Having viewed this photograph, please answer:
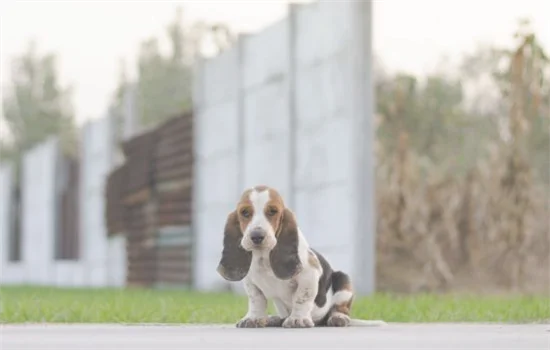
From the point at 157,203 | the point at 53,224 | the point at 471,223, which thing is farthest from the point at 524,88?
the point at 53,224

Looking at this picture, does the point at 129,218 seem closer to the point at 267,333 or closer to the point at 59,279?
the point at 59,279

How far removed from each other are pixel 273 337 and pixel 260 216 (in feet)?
2.13

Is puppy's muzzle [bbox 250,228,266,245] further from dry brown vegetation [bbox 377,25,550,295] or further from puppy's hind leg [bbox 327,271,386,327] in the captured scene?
dry brown vegetation [bbox 377,25,550,295]

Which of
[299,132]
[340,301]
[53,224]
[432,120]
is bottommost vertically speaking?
[340,301]

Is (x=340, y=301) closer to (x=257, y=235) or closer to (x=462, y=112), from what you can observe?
Answer: (x=257, y=235)

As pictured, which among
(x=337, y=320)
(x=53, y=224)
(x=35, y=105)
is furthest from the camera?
(x=35, y=105)

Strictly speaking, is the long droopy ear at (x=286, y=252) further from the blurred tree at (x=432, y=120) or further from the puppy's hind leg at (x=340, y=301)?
the blurred tree at (x=432, y=120)

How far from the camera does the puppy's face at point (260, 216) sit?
6301mm

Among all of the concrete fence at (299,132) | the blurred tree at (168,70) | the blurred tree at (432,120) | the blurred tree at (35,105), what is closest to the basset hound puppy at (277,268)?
→ the concrete fence at (299,132)

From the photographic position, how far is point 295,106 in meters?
14.0

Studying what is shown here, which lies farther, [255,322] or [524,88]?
[524,88]

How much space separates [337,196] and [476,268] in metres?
4.64

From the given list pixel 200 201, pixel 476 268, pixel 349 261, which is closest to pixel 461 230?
pixel 476 268

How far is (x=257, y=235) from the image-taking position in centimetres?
629
